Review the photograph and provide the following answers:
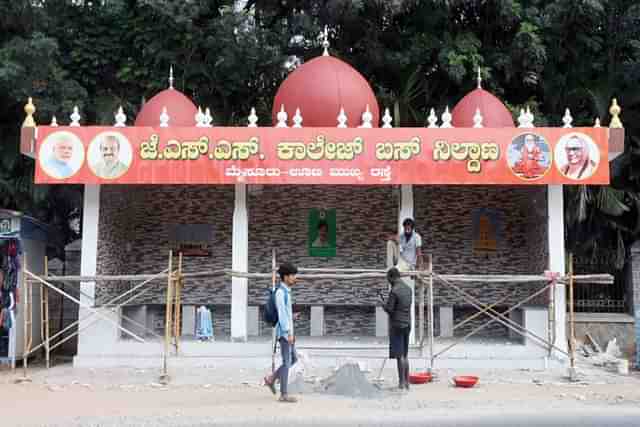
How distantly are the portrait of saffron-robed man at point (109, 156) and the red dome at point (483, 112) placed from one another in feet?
20.5

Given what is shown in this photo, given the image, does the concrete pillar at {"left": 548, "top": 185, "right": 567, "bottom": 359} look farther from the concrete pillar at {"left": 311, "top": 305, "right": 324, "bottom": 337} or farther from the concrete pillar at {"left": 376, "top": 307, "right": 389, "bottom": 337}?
the concrete pillar at {"left": 311, "top": 305, "right": 324, "bottom": 337}

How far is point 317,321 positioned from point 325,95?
450 cm

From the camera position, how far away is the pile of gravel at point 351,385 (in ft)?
30.0

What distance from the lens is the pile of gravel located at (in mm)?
9141

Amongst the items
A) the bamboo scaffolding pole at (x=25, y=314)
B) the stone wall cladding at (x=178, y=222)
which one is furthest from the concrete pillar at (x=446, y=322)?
the bamboo scaffolding pole at (x=25, y=314)

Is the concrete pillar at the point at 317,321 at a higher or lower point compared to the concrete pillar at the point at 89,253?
lower

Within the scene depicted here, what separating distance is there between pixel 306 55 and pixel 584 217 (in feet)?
25.5

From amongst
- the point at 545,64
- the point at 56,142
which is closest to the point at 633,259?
the point at 545,64

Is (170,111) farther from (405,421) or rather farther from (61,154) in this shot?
(405,421)

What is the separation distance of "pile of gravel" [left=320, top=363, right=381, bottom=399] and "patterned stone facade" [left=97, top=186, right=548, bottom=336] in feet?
17.2

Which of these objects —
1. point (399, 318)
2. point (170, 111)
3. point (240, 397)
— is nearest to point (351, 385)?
point (399, 318)

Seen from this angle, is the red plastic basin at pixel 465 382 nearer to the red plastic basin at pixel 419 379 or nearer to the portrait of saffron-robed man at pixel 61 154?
the red plastic basin at pixel 419 379

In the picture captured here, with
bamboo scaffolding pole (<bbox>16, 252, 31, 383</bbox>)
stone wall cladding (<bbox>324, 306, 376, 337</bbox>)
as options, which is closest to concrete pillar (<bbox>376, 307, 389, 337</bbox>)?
stone wall cladding (<bbox>324, 306, 376, 337</bbox>)

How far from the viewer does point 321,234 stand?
49.0ft
